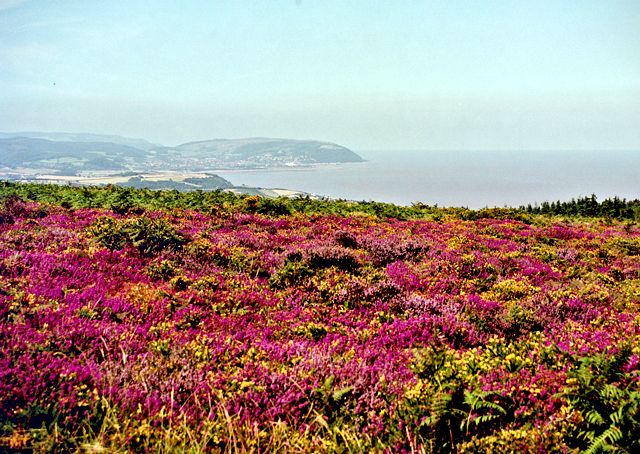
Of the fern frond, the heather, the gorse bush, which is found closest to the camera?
the fern frond

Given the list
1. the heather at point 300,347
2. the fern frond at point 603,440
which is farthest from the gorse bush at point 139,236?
the fern frond at point 603,440

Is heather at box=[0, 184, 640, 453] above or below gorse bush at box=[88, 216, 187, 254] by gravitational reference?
below

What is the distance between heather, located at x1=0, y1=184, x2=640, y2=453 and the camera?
303cm

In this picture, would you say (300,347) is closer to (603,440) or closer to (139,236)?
(603,440)

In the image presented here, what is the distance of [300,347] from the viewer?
14.5 ft

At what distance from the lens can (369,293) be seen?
6.27 metres

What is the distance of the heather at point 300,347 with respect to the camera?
3032 millimetres

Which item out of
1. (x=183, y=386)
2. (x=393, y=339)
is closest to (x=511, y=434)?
(x=393, y=339)

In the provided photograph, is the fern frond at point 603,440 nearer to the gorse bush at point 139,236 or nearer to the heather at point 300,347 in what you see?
the heather at point 300,347

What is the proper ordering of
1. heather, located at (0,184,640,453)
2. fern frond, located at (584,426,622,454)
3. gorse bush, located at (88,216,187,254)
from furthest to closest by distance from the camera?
gorse bush, located at (88,216,187,254) < heather, located at (0,184,640,453) < fern frond, located at (584,426,622,454)

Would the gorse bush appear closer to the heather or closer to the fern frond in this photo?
the heather

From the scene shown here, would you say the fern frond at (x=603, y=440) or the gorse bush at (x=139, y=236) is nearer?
the fern frond at (x=603, y=440)

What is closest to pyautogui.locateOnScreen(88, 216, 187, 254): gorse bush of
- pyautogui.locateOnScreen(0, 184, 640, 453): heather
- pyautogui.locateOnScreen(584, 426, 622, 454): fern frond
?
pyautogui.locateOnScreen(0, 184, 640, 453): heather

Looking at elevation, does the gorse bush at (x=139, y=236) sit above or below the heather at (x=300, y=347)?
above
